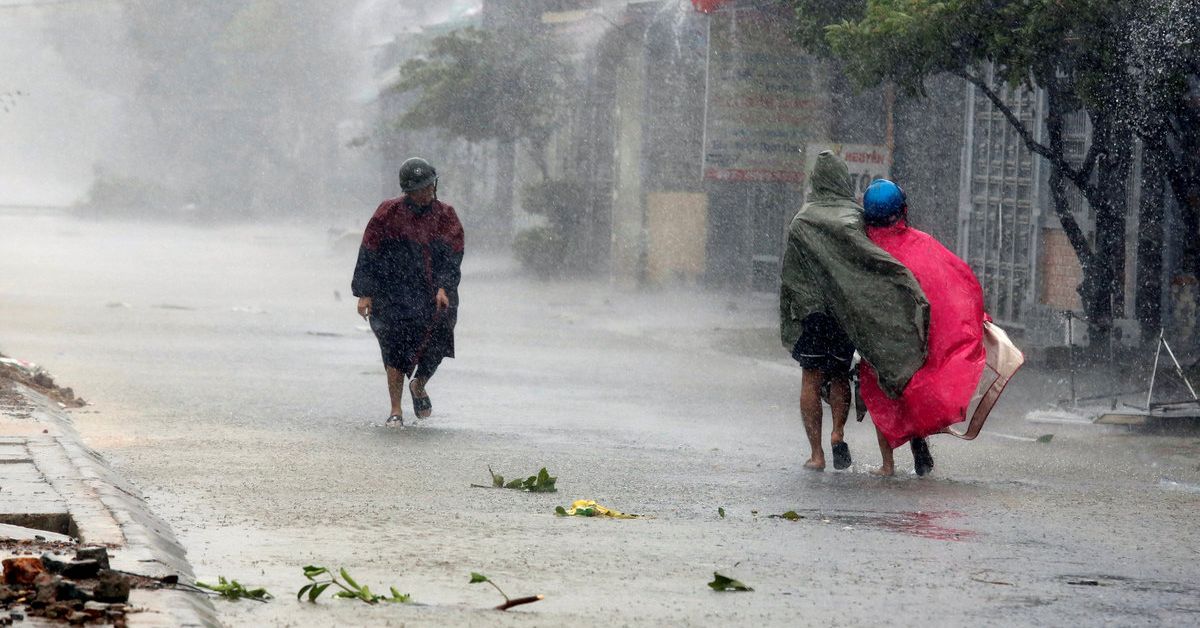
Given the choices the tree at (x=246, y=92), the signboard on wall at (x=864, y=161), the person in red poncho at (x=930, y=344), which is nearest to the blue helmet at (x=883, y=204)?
the person in red poncho at (x=930, y=344)

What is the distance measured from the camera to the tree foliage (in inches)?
1162

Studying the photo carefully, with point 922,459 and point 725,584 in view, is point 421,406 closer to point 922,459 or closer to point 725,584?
point 922,459

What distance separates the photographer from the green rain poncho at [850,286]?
831 cm

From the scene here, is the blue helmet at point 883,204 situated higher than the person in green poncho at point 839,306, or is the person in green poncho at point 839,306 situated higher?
the blue helmet at point 883,204

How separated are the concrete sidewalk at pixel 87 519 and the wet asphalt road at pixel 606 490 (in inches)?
6.7

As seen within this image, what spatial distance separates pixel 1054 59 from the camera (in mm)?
12258

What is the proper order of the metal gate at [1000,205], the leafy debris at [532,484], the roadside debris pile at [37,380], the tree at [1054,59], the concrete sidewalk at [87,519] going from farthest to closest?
the metal gate at [1000,205]
the tree at [1054,59]
the roadside debris pile at [37,380]
the leafy debris at [532,484]
the concrete sidewalk at [87,519]

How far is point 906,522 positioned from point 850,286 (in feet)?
5.77

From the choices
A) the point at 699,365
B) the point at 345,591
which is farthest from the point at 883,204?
the point at 699,365

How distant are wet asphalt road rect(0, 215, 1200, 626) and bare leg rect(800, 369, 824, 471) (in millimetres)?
211

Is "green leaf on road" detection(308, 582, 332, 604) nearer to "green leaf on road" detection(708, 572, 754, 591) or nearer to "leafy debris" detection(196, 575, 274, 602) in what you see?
"leafy debris" detection(196, 575, 274, 602)

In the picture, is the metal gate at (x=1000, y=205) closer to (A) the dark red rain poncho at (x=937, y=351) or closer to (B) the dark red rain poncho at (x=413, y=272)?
(B) the dark red rain poncho at (x=413, y=272)

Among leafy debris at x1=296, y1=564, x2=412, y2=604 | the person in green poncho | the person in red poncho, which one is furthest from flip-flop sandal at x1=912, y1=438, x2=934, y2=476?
leafy debris at x1=296, y1=564, x2=412, y2=604

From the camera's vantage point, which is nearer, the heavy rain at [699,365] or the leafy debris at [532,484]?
the heavy rain at [699,365]
